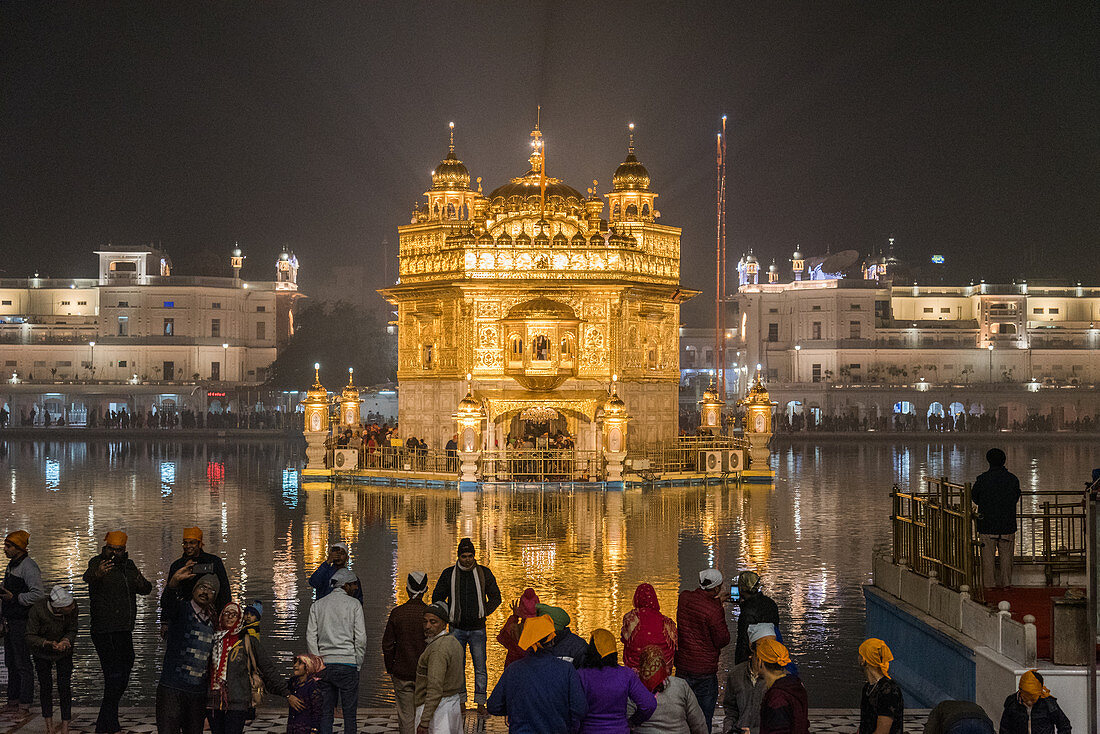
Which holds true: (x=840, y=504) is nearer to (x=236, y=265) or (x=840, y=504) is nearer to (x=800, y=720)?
(x=800, y=720)

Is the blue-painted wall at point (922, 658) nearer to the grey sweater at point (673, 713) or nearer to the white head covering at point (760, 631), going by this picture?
the white head covering at point (760, 631)

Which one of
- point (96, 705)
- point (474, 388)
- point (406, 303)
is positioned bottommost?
point (96, 705)

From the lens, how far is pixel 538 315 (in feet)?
116

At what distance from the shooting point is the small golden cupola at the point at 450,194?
4100 centimetres

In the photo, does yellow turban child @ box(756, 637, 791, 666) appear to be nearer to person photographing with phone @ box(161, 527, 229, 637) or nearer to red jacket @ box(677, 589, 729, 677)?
red jacket @ box(677, 589, 729, 677)

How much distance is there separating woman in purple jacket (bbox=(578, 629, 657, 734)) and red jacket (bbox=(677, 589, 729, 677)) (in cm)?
208

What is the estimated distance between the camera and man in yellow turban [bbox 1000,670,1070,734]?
8617mm

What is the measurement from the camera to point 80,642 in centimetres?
1405

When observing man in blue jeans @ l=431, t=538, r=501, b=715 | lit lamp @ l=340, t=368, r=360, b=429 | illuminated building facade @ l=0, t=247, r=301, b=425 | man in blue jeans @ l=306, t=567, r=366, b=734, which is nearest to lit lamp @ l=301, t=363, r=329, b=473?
lit lamp @ l=340, t=368, r=360, b=429

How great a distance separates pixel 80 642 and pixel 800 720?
9.21m

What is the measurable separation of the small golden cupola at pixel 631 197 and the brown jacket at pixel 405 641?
3100 cm

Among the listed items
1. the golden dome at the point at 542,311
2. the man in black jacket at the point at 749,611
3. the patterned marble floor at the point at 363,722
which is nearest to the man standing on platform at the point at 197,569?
the patterned marble floor at the point at 363,722

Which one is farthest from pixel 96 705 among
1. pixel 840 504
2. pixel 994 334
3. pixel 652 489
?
pixel 994 334

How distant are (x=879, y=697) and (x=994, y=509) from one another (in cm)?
504
